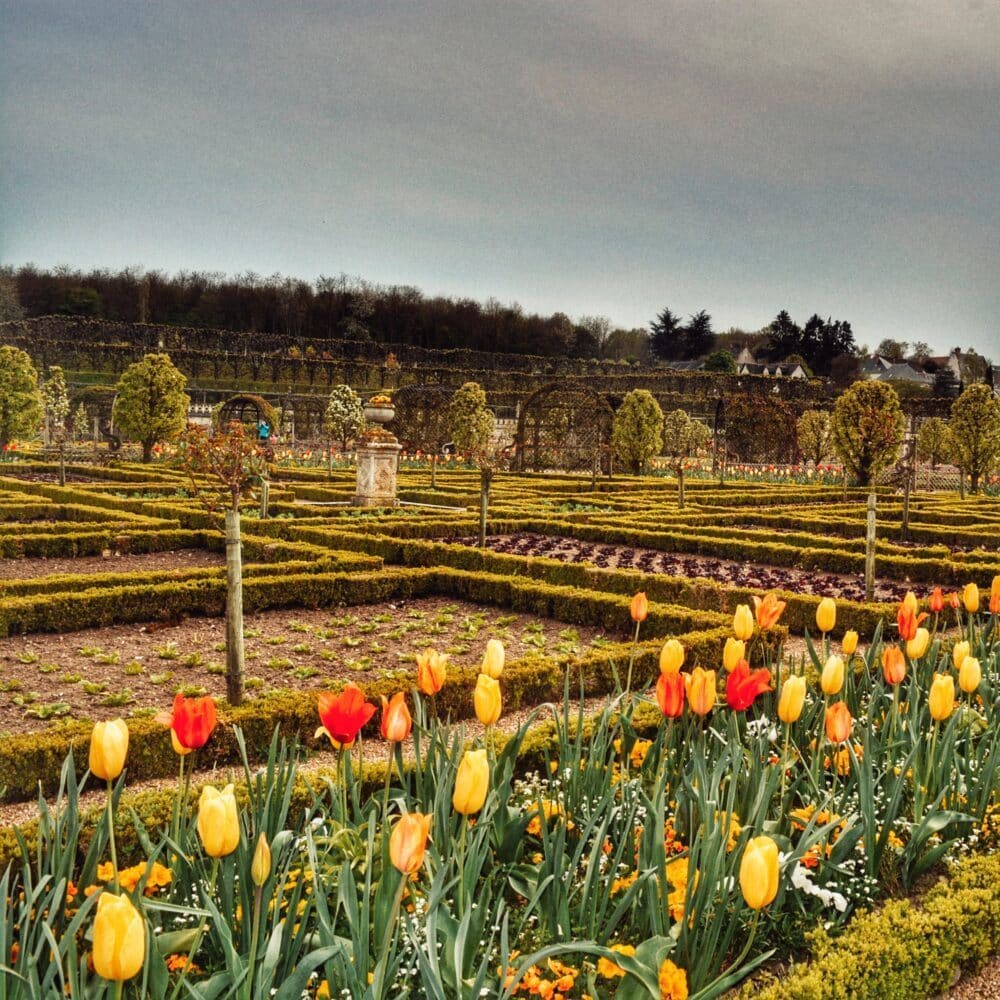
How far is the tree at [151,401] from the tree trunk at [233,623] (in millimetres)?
19316

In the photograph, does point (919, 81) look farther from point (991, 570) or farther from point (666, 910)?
point (666, 910)

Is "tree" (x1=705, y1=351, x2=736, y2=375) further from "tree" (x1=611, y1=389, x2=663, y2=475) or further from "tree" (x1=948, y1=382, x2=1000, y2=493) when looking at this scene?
"tree" (x1=948, y1=382, x2=1000, y2=493)

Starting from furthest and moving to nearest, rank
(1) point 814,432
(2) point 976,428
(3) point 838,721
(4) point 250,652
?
(1) point 814,432
(2) point 976,428
(4) point 250,652
(3) point 838,721

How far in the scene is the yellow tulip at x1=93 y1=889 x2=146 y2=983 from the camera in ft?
5.32

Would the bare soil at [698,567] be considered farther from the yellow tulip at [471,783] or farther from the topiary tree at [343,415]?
the topiary tree at [343,415]

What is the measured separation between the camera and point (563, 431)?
1143 inches

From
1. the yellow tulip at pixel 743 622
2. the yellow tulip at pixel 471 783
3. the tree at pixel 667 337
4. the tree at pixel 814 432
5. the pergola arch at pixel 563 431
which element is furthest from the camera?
the tree at pixel 667 337

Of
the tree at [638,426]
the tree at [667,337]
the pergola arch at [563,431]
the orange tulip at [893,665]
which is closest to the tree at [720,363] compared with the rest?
the tree at [667,337]

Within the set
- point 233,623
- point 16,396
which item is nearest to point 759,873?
point 233,623

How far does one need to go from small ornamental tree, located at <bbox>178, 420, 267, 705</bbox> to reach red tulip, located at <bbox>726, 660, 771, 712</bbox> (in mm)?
2837

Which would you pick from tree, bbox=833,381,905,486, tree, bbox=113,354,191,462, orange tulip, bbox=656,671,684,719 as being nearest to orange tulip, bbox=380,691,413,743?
orange tulip, bbox=656,671,684,719

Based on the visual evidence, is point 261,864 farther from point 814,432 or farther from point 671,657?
point 814,432

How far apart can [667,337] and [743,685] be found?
3056 inches

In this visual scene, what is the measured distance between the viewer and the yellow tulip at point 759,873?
1960 millimetres
